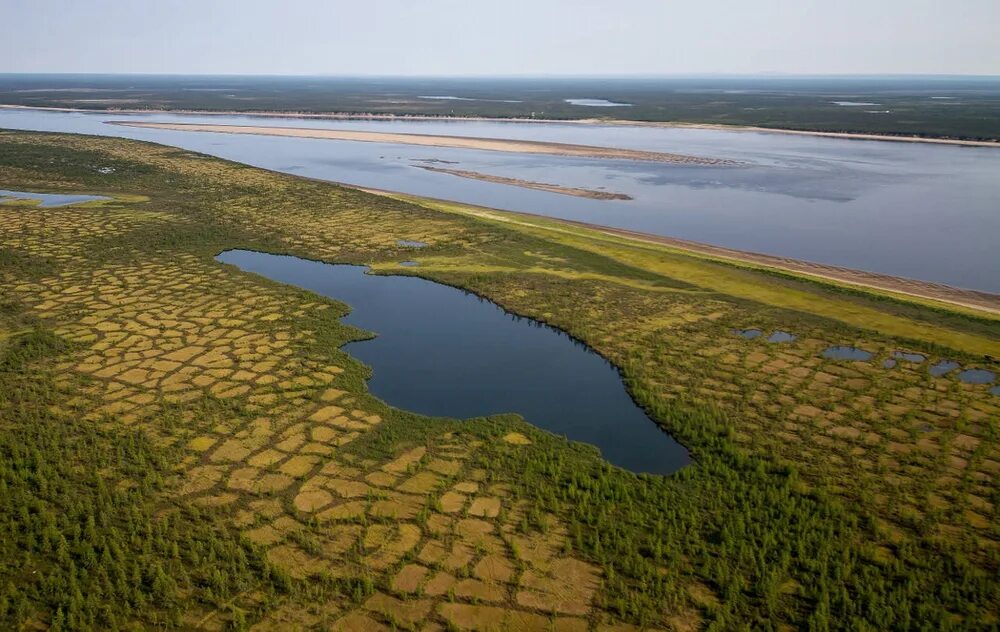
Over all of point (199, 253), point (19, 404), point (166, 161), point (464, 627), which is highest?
point (166, 161)

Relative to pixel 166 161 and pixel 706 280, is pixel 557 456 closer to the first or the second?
pixel 706 280

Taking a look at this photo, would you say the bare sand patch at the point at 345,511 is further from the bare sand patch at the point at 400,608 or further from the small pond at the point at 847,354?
the small pond at the point at 847,354

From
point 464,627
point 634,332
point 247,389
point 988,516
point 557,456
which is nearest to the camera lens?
point 464,627

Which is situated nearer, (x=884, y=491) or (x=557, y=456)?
(x=884, y=491)

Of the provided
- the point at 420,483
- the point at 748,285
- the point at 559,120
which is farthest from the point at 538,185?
the point at 559,120

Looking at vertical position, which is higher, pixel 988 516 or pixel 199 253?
pixel 199 253

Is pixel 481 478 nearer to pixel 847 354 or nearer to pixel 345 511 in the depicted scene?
pixel 345 511

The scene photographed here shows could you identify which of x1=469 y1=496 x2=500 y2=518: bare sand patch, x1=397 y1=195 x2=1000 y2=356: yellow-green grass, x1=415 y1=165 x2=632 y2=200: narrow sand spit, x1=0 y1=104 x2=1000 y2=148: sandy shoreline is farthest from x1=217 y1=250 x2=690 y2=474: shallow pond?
x1=0 y1=104 x2=1000 y2=148: sandy shoreline

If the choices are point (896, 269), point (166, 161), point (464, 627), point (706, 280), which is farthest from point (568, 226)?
point (166, 161)

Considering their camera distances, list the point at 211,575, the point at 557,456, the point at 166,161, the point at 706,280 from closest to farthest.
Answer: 1. the point at 211,575
2. the point at 557,456
3. the point at 706,280
4. the point at 166,161
